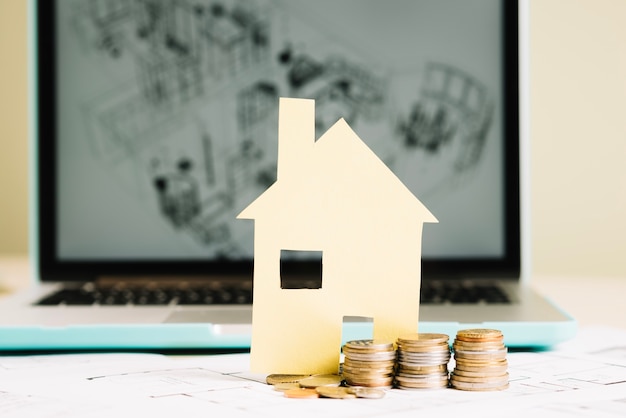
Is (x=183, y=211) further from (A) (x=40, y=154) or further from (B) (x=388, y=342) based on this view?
(B) (x=388, y=342)

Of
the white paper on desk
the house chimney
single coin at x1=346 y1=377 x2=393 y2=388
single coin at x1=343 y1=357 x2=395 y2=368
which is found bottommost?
the white paper on desk

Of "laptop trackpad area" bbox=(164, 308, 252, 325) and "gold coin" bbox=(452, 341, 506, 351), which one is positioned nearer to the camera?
"gold coin" bbox=(452, 341, 506, 351)

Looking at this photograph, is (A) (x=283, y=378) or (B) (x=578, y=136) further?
(B) (x=578, y=136)

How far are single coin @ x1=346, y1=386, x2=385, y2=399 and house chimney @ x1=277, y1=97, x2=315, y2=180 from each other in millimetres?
174

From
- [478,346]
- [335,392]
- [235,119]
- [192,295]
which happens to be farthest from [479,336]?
[235,119]

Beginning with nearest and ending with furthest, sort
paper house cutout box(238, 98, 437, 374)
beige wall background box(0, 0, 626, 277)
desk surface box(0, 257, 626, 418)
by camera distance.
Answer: desk surface box(0, 257, 626, 418) < paper house cutout box(238, 98, 437, 374) < beige wall background box(0, 0, 626, 277)

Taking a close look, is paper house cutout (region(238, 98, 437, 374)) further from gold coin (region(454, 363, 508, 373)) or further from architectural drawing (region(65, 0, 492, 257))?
architectural drawing (region(65, 0, 492, 257))

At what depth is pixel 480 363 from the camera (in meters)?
0.58

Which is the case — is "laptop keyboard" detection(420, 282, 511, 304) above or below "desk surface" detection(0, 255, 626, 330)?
above

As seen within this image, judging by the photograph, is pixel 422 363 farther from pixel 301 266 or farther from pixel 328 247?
pixel 301 266

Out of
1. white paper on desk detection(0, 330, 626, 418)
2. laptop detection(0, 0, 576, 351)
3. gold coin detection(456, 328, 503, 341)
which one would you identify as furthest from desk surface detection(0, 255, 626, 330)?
gold coin detection(456, 328, 503, 341)

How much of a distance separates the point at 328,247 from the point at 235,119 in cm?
49

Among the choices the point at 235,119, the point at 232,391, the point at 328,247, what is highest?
the point at 235,119

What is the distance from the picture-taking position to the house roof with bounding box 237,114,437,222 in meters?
0.63
